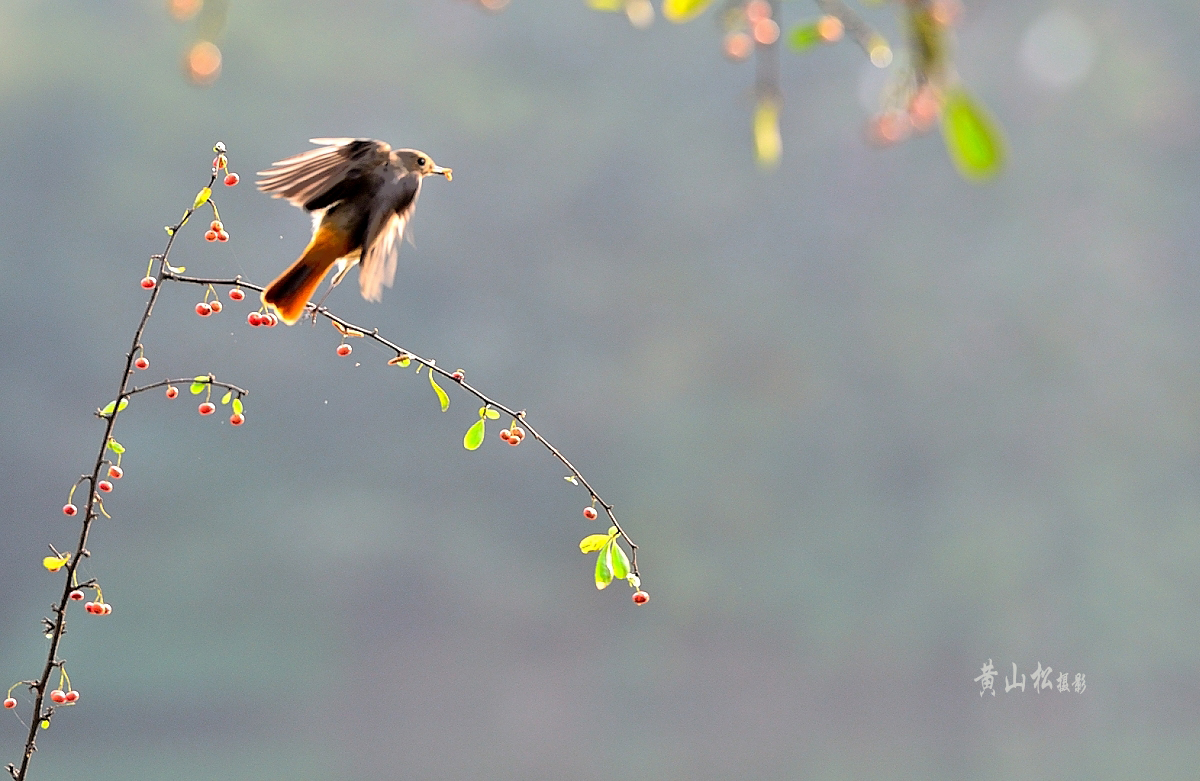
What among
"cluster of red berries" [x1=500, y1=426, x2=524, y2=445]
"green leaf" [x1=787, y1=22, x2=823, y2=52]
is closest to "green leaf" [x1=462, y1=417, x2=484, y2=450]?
"cluster of red berries" [x1=500, y1=426, x2=524, y2=445]

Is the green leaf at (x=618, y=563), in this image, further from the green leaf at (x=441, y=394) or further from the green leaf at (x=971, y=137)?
the green leaf at (x=971, y=137)

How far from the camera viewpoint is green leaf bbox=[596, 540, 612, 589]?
898 mm

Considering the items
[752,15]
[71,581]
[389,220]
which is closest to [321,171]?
[389,220]

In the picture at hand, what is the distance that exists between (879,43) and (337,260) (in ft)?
2.66

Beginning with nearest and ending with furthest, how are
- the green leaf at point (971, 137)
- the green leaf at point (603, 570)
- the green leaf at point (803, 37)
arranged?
the green leaf at point (971, 137), the green leaf at point (803, 37), the green leaf at point (603, 570)

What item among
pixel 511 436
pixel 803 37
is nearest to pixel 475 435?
pixel 511 436

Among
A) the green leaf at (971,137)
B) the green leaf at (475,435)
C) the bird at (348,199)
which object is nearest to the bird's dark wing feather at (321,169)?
the bird at (348,199)

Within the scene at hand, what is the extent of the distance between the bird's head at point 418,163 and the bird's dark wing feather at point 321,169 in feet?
0.08

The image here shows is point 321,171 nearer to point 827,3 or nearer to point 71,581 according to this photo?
point 71,581

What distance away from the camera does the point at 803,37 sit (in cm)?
50

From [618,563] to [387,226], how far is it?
46 centimetres

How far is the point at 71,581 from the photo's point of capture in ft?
2.61

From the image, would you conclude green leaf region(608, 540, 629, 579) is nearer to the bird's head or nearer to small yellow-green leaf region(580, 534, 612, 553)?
small yellow-green leaf region(580, 534, 612, 553)

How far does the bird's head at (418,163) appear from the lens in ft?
3.92
